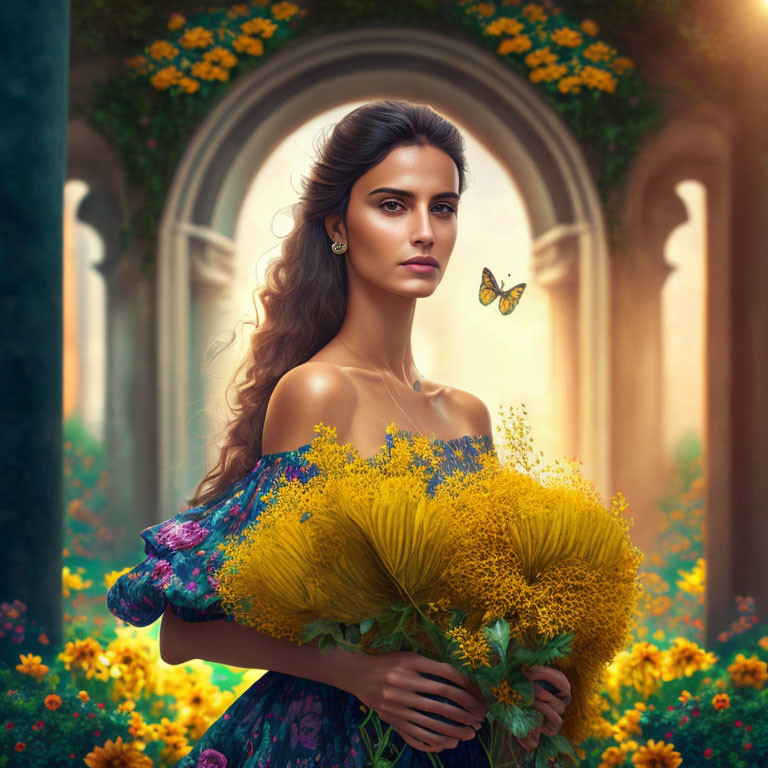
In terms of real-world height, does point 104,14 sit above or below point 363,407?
above

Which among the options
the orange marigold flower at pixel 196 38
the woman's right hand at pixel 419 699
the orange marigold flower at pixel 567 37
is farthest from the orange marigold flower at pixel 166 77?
the woman's right hand at pixel 419 699

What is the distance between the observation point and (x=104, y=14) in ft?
Result: 10.4

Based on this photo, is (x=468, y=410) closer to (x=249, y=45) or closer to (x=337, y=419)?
(x=337, y=419)

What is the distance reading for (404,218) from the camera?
176 centimetres

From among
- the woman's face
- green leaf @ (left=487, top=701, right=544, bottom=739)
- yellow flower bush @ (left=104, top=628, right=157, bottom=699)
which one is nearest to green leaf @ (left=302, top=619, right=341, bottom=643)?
green leaf @ (left=487, top=701, right=544, bottom=739)

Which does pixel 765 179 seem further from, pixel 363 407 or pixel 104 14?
pixel 104 14

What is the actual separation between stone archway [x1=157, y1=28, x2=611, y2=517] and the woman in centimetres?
135

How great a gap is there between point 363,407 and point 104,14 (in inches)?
87.8

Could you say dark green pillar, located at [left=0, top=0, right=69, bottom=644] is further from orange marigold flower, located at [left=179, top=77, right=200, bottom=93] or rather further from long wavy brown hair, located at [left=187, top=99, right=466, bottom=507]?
long wavy brown hair, located at [left=187, top=99, right=466, bottom=507]

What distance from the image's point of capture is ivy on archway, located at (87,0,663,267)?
3.26 m

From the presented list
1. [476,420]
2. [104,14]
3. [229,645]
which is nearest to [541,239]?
[476,420]

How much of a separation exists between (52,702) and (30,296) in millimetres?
1226

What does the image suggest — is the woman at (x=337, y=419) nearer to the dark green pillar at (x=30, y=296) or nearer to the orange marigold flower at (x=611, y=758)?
the dark green pillar at (x=30, y=296)

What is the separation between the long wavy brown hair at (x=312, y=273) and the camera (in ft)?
5.96
